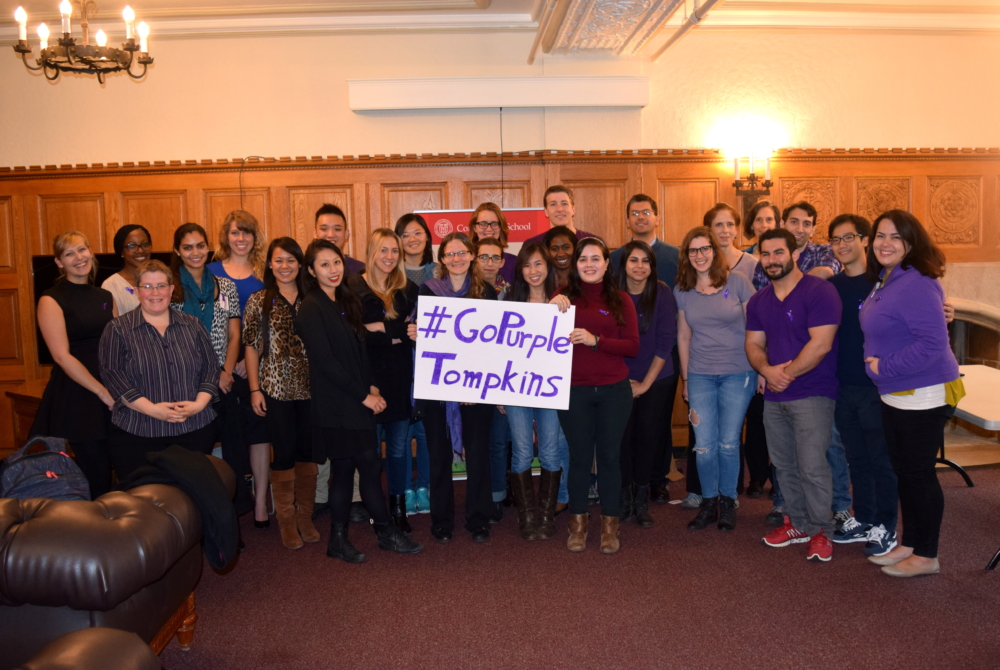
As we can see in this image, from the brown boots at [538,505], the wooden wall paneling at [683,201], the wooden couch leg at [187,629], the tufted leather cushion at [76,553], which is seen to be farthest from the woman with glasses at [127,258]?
the wooden wall paneling at [683,201]

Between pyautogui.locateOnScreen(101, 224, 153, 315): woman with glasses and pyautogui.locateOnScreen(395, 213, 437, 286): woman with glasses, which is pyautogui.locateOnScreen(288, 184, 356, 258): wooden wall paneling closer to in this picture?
pyautogui.locateOnScreen(101, 224, 153, 315): woman with glasses

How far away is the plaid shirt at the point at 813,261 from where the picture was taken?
3.85 metres

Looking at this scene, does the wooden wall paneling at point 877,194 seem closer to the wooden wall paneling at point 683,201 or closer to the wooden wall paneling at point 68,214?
the wooden wall paneling at point 683,201

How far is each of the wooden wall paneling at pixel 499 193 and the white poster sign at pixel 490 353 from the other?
286 centimetres

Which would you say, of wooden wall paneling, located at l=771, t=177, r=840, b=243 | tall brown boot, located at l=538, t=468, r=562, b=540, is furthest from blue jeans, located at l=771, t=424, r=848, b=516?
wooden wall paneling, located at l=771, t=177, r=840, b=243

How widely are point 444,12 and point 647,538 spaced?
4556 millimetres

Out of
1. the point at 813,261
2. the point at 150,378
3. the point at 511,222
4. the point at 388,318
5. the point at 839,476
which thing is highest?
the point at 511,222

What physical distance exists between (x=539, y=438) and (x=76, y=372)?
2345mm

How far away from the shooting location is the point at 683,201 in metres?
6.22

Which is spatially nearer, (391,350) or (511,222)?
(391,350)

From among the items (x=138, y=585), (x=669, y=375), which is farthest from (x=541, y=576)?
(x=138, y=585)

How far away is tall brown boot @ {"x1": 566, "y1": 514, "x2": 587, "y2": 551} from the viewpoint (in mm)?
3539

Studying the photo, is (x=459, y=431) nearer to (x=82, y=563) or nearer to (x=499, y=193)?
(x=82, y=563)

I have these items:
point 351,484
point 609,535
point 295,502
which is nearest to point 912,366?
point 609,535
